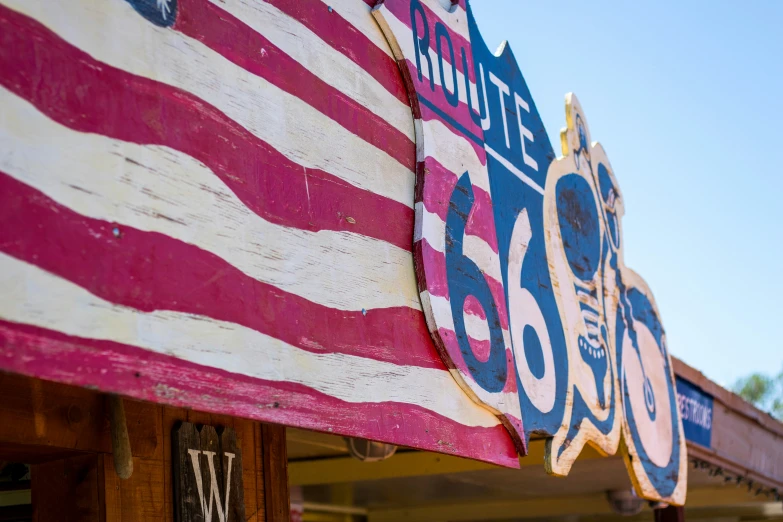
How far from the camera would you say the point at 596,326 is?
5324 mm

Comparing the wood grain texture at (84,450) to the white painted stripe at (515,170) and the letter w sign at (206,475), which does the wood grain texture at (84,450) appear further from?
the white painted stripe at (515,170)

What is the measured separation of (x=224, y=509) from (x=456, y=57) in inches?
84.8

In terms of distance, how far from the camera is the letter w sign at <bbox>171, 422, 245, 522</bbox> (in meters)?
2.89

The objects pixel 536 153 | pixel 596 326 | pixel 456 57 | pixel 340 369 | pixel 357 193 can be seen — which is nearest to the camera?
pixel 340 369

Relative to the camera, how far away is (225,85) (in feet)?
8.65

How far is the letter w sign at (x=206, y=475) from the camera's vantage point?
2895mm

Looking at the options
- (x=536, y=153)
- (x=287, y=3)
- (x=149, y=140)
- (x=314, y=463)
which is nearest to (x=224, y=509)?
(x=149, y=140)

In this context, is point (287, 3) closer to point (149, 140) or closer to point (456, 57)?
point (149, 140)

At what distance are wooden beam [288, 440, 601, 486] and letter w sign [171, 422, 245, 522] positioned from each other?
10.7 ft

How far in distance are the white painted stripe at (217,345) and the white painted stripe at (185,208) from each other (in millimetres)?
177

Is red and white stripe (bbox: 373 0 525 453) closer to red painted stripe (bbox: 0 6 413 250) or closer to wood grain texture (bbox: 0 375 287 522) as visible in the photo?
red painted stripe (bbox: 0 6 413 250)

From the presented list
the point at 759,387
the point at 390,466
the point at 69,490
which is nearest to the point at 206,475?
the point at 69,490

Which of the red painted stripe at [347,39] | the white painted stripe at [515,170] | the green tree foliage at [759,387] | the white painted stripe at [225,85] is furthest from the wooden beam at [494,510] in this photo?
the green tree foliage at [759,387]

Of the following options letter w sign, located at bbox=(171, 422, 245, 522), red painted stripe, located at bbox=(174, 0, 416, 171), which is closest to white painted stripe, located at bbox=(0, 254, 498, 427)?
letter w sign, located at bbox=(171, 422, 245, 522)
